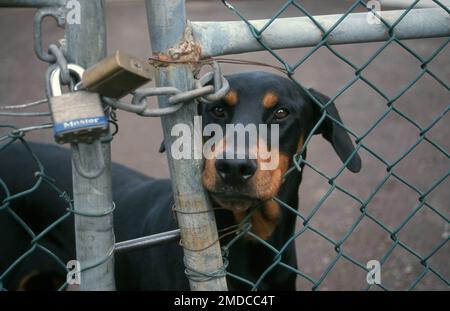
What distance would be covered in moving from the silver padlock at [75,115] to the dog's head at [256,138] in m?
0.39

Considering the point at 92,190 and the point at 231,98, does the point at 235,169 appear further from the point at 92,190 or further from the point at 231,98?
the point at 92,190

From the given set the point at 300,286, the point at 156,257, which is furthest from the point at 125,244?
the point at 300,286

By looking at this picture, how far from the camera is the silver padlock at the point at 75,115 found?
3.63ft

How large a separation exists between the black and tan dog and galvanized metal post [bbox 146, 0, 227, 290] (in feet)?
0.23

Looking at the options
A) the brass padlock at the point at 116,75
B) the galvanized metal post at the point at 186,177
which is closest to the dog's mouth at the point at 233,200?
the galvanized metal post at the point at 186,177

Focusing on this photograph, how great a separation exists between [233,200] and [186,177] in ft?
1.49

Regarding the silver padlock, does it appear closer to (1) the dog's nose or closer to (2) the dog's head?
(2) the dog's head

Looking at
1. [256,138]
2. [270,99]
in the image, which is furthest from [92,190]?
[270,99]

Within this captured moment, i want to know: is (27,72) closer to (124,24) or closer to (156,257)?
(124,24)

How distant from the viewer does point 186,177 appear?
4.63 feet

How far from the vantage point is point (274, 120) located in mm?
2256

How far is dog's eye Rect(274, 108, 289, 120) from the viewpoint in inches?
89.5

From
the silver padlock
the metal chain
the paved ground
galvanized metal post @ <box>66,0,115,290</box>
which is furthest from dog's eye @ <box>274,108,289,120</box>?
the paved ground

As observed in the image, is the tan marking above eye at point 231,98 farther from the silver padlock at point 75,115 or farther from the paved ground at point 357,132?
the paved ground at point 357,132
